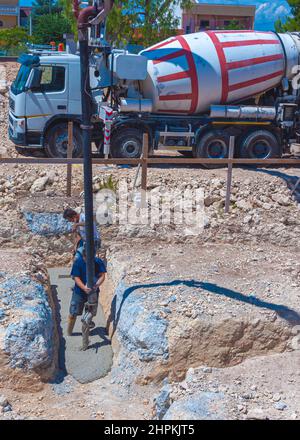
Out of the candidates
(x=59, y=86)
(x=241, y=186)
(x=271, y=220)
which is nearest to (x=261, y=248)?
(x=271, y=220)

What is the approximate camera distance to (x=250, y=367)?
711 cm

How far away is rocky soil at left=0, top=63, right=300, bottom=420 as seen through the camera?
6770 mm

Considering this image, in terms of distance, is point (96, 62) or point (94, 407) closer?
point (94, 407)

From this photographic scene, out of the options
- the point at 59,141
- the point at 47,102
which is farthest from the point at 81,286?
the point at 47,102

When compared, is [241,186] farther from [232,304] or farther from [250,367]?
[250,367]

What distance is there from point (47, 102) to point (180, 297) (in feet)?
22.5

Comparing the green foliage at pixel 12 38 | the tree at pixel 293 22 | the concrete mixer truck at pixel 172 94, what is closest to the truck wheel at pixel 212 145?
the concrete mixer truck at pixel 172 94

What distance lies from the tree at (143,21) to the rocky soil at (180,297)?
969 cm

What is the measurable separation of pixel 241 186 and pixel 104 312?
14.8 feet

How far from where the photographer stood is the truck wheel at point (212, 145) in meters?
13.9

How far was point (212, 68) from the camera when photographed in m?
13.3

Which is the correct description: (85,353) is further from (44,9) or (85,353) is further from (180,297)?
(44,9)

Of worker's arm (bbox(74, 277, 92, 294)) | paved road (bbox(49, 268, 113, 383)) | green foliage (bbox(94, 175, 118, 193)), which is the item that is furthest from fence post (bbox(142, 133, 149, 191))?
worker's arm (bbox(74, 277, 92, 294))

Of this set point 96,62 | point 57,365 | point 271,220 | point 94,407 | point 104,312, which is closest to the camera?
point 94,407
